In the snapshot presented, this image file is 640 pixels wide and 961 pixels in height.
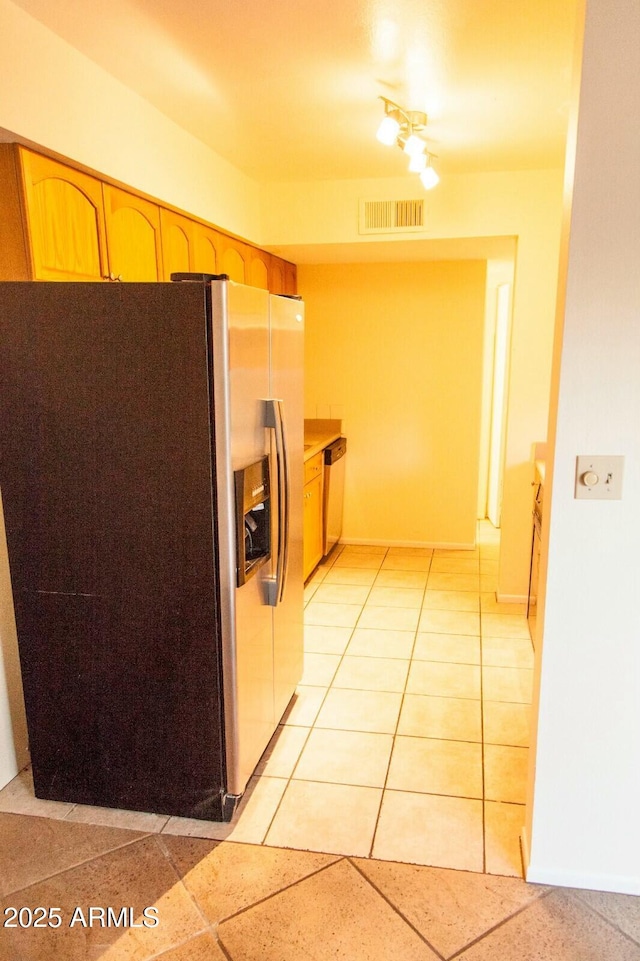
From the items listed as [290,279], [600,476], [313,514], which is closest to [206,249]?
[290,279]

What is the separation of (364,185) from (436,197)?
440 mm

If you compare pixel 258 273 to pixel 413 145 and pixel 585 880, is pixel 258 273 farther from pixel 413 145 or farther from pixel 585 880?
pixel 585 880

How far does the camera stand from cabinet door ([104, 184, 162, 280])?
2.50 metres

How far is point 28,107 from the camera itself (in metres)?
1.98

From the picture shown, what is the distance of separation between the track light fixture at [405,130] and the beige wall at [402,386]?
189cm

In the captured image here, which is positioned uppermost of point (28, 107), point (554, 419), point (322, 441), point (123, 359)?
point (28, 107)

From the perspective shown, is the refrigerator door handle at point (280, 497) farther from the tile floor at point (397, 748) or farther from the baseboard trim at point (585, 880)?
the baseboard trim at point (585, 880)

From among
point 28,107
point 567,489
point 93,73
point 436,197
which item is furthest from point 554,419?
point 436,197

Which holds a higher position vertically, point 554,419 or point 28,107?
point 28,107

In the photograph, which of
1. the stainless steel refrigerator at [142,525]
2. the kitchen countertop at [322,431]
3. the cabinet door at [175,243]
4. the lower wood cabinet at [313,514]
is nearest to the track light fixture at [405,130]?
the stainless steel refrigerator at [142,525]

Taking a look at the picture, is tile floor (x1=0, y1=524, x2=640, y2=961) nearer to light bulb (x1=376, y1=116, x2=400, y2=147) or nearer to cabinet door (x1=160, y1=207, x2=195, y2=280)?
cabinet door (x1=160, y1=207, x2=195, y2=280)

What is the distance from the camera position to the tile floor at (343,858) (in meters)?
1.69

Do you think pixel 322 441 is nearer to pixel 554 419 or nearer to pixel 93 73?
pixel 93 73

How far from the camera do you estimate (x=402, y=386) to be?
5.05m
